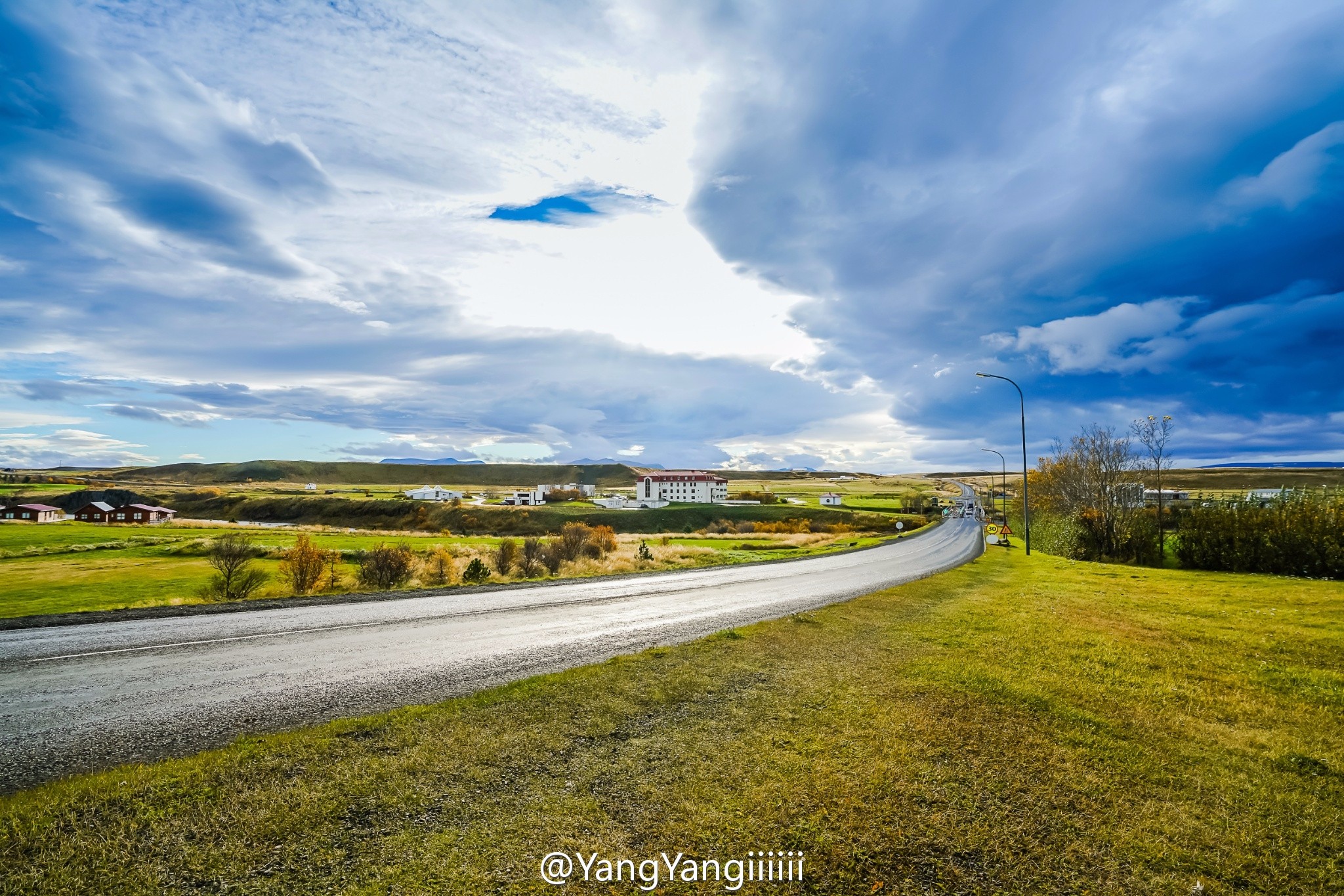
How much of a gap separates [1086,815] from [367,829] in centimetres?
587

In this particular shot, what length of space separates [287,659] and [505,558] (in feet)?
81.5

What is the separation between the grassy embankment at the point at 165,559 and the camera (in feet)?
81.4

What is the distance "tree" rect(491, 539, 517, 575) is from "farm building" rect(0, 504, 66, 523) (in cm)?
8656

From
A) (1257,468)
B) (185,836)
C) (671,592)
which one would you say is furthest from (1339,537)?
(1257,468)

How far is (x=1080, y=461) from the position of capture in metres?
55.1

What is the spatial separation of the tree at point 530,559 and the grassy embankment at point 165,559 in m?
0.83

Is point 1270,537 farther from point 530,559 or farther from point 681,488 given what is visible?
point 681,488

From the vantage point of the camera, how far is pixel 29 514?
8006 centimetres

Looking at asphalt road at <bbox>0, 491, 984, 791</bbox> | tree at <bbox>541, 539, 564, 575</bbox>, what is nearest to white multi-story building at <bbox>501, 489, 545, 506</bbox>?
tree at <bbox>541, 539, 564, 575</bbox>

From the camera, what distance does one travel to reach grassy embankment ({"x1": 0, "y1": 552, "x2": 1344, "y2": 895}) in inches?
160

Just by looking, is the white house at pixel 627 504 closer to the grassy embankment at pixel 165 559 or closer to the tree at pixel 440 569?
the grassy embankment at pixel 165 559

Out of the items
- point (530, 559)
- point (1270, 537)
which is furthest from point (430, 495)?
point (1270, 537)

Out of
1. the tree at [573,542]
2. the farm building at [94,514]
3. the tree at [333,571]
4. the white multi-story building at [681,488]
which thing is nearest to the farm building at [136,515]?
the farm building at [94,514]

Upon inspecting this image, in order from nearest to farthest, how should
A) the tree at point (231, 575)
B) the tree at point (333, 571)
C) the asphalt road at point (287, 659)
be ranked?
1. the asphalt road at point (287, 659)
2. the tree at point (231, 575)
3. the tree at point (333, 571)
